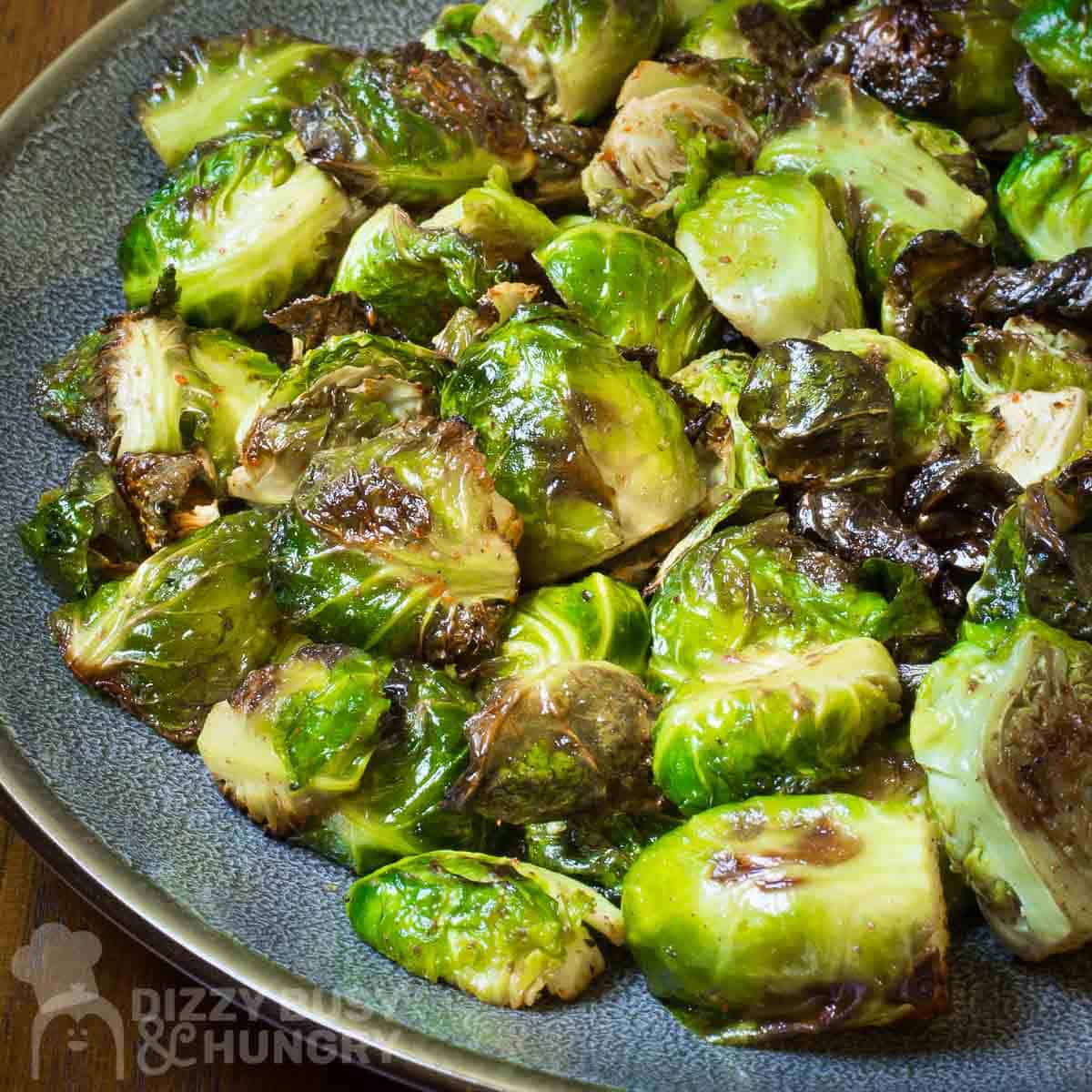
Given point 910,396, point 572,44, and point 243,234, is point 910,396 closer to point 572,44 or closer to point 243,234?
point 572,44

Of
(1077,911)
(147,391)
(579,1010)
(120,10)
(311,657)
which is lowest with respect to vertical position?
(1077,911)

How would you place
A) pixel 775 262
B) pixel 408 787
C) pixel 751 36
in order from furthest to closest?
pixel 751 36, pixel 775 262, pixel 408 787

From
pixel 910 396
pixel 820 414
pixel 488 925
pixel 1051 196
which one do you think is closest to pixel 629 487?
pixel 820 414

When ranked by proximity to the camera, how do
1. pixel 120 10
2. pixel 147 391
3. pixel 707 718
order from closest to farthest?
pixel 707 718 < pixel 147 391 < pixel 120 10

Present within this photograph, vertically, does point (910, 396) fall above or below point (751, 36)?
below

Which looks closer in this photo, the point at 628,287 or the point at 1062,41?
the point at 628,287

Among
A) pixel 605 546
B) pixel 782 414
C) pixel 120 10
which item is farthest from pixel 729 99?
pixel 120 10

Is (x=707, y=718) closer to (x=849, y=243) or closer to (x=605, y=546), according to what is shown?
(x=605, y=546)
